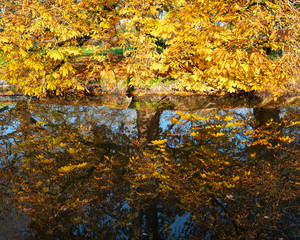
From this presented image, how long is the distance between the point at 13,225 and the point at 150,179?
7.11 ft

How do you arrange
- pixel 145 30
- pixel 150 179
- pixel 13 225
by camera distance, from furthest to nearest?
1. pixel 145 30
2. pixel 150 179
3. pixel 13 225

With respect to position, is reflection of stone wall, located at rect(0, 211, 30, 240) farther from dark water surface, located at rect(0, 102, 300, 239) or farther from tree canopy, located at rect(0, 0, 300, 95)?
tree canopy, located at rect(0, 0, 300, 95)

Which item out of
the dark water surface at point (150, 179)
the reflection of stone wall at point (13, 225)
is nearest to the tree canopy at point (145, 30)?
the dark water surface at point (150, 179)

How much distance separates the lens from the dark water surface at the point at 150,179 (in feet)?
10.7

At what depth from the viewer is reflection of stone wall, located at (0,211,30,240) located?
124 inches

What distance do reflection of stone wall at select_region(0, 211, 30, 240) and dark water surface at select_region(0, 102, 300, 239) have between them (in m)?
0.02

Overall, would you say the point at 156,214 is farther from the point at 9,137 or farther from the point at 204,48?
the point at 9,137

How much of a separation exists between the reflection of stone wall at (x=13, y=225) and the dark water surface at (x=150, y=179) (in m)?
0.02

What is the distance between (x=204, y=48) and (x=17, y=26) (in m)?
5.53

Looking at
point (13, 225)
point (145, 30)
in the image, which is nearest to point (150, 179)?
point (13, 225)

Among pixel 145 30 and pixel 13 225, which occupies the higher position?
pixel 145 30

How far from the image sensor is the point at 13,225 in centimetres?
335

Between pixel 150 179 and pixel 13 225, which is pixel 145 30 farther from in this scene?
pixel 13 225

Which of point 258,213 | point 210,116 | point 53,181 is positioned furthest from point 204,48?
point 53,181
